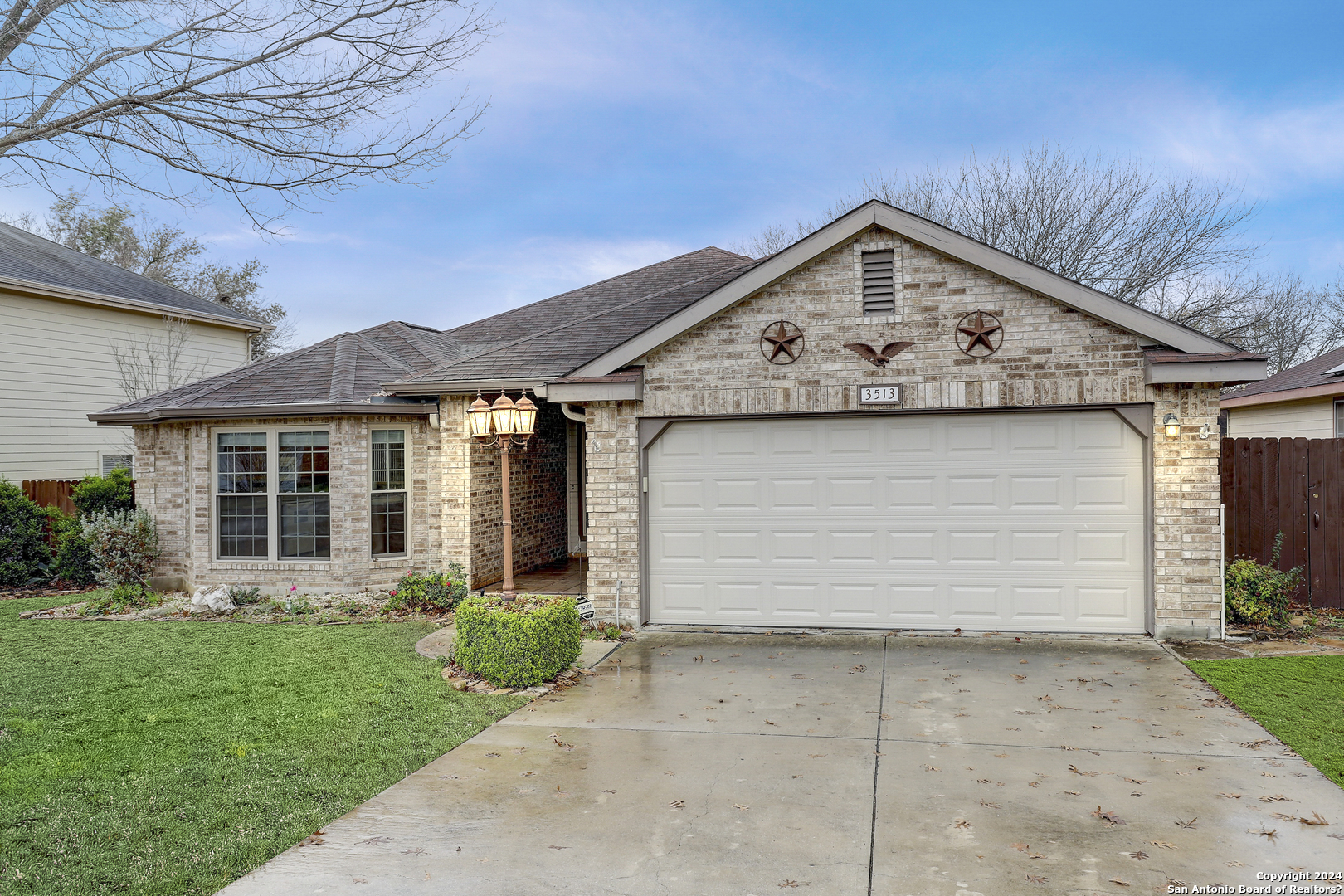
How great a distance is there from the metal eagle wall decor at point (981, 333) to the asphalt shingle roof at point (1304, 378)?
7879 mm

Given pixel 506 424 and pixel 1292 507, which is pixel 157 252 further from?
pixel 1292 507

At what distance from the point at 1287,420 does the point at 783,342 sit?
11.3 m

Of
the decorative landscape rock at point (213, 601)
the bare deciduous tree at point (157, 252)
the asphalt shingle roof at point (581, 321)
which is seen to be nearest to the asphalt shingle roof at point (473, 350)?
the asphalt shingle roof at point (581, 321)

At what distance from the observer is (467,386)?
34.9 feet

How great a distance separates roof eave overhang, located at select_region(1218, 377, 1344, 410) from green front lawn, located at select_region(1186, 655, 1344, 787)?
222 inches

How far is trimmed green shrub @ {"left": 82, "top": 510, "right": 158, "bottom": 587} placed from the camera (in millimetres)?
11953

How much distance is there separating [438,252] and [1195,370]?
1828cm

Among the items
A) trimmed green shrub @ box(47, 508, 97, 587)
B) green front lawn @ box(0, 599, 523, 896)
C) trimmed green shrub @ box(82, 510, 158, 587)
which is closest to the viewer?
green front lawn @ box(0, 599, 523, 896)

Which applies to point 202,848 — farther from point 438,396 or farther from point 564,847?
point 438,396

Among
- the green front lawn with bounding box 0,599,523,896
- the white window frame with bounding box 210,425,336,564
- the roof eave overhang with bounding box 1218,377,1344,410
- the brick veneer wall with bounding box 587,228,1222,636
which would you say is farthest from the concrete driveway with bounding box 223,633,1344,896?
the roof eave overhang with bounding box 1218,377,1344,410

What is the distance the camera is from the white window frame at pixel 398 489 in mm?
11258

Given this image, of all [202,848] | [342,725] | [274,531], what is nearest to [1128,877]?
[202,848]

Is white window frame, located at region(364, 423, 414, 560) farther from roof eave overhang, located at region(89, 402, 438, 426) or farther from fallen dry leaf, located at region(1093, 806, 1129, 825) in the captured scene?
fallen dry leaf, located at region(1093, 806, 1129, 825)

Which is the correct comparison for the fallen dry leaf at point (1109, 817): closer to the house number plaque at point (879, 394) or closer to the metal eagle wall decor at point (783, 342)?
the house number plaque at point (879, 394)
